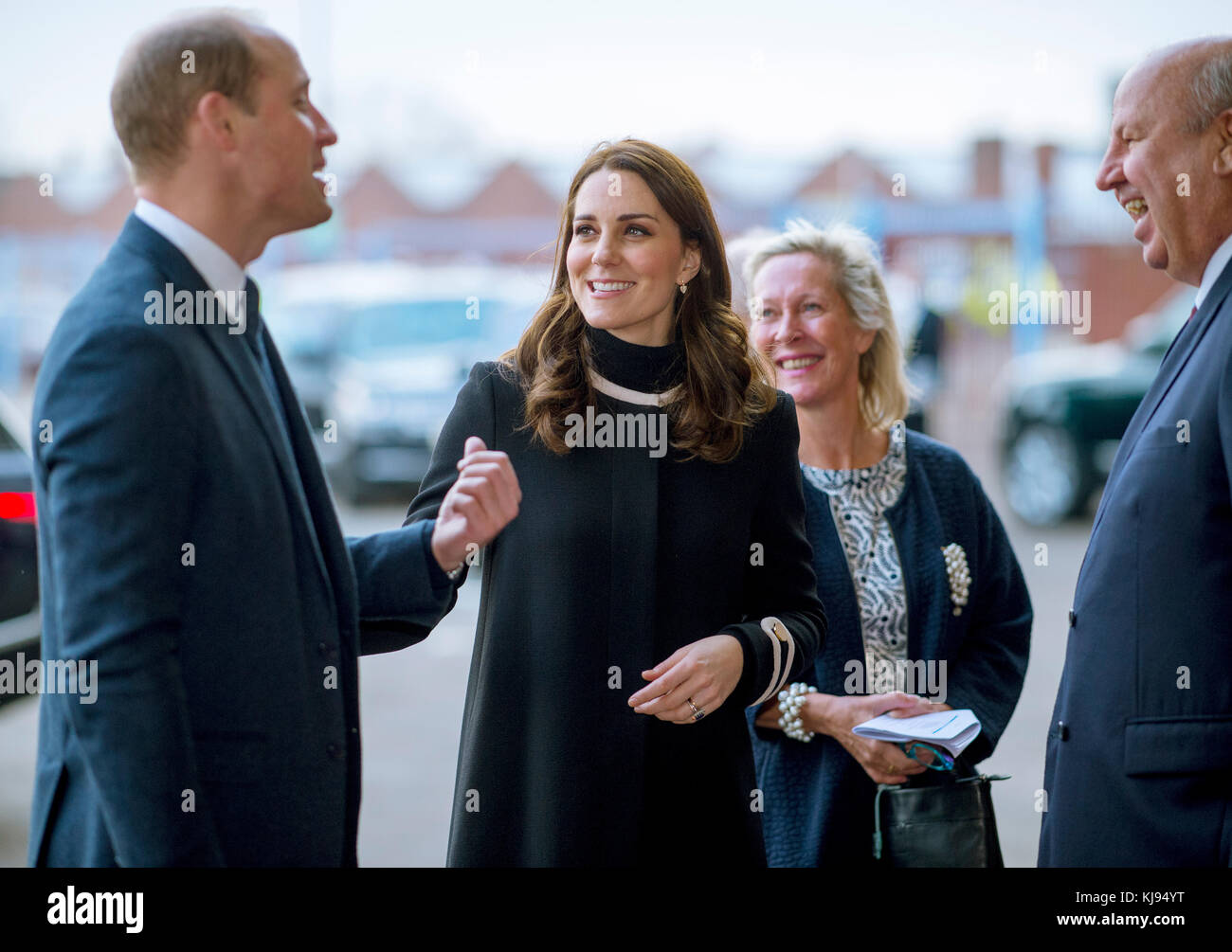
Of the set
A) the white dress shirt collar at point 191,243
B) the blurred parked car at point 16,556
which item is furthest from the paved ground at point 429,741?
the white dress shirt collar at point 191,243

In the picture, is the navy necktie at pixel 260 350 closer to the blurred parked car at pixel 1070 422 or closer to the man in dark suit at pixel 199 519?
the man in dark suit at pixel 199 519

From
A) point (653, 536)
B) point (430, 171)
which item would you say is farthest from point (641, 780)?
point (430, 171)

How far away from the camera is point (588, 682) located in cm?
221

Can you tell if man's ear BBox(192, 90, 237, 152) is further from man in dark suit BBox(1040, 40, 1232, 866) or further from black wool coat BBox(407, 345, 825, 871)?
man in dark suit BBox(1040, 40, 1232, 866)

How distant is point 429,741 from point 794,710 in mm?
3272

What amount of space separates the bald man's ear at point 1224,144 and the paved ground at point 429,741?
2.58 metres

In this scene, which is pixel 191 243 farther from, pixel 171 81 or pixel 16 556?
pixel 16 556

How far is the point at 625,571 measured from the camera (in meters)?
2.23

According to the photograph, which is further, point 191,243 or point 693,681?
point 693,681

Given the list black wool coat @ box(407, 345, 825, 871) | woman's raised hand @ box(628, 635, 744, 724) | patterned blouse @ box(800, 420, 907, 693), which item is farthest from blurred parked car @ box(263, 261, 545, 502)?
woman's raised hand @ box(628, 635, 744, 724)

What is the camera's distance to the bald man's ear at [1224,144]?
83.3 inches

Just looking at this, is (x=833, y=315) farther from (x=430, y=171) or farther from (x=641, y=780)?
(x=430, y=171)

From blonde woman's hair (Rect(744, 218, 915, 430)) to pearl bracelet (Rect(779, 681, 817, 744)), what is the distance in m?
0.65

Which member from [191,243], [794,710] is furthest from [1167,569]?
[191,243]
